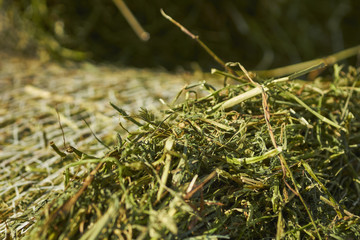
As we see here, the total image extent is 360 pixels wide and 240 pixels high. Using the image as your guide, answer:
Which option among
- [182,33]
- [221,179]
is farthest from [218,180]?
[182,33]

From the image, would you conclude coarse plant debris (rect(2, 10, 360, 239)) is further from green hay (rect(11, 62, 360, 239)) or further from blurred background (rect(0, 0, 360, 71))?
blurred background (rect(0, 0, 360, 71))

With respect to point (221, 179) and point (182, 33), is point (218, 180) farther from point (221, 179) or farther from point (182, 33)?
point (182, 33)

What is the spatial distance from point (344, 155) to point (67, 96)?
2.83 feet

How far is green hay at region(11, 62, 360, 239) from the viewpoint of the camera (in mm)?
454

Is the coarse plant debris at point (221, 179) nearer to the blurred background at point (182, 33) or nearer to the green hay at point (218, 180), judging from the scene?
the green hay at point (218, 180)

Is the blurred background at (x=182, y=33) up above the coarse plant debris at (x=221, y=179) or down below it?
above

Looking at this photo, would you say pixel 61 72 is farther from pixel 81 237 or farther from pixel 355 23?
pixel 355 23

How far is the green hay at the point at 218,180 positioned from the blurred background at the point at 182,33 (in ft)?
3.69

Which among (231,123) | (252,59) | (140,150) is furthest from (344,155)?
(252,59)

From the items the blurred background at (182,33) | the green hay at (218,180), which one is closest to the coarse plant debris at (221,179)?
the green hay at (218,180)

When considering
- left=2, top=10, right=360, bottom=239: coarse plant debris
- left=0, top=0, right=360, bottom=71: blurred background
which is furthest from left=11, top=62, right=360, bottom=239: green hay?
left=0, top=0, right=360, bottom=71: blurred background

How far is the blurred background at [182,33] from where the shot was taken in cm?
166

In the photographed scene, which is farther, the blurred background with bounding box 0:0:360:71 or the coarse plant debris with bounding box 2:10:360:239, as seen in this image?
the blurred background with bounding box 0:0:360:71

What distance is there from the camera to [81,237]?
1.40ft
